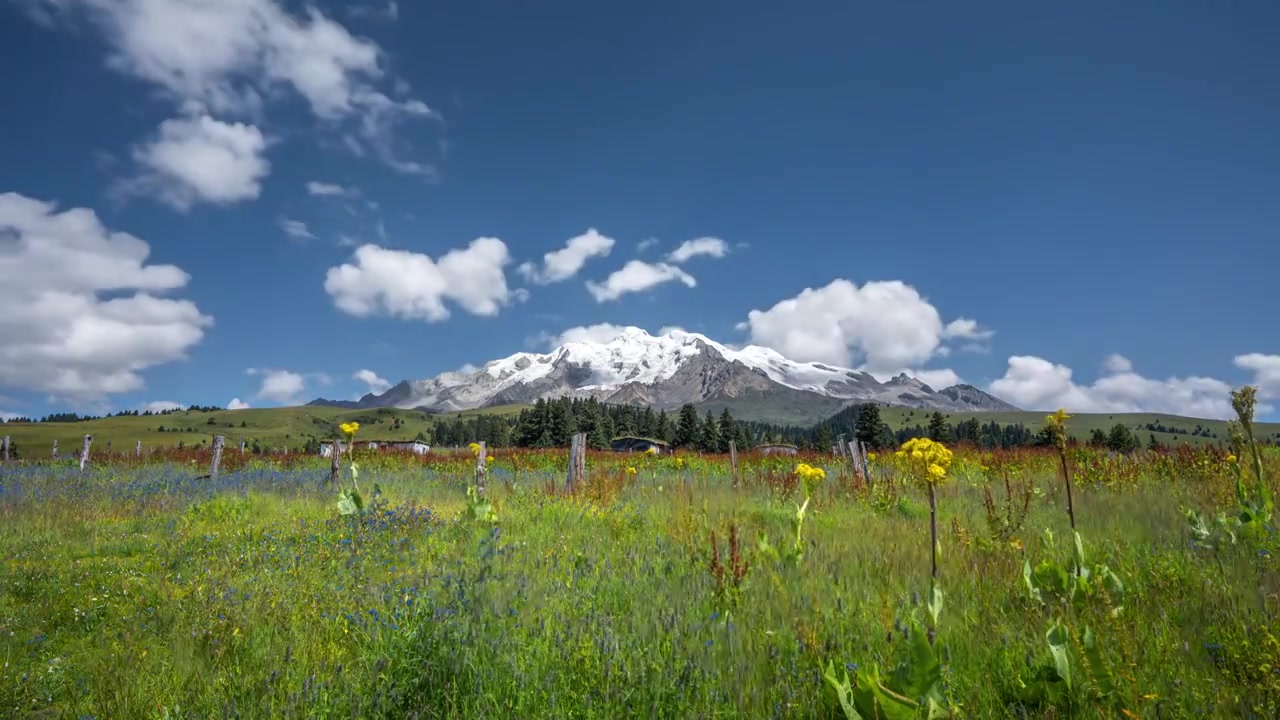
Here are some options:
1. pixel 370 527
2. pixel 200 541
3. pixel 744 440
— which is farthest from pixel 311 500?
pixel 744 440

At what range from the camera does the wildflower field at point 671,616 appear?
2.96m

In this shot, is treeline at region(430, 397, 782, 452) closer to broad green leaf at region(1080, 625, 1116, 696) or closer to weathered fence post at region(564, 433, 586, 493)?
weathered fence post at region(564, 433, 586, 493)

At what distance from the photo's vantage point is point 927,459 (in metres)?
3.78

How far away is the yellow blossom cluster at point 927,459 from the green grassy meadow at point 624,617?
0.87 metres

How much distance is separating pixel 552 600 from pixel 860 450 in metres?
13.3

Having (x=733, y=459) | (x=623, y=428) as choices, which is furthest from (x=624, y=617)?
(x=623, y=428)

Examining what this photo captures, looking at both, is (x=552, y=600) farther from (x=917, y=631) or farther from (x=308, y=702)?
(x=917, y=631)

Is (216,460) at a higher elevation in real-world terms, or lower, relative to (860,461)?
lower

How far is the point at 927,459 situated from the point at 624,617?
2.29 m

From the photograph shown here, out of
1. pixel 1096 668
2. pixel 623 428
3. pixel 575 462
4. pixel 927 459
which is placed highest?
pixel 623 428

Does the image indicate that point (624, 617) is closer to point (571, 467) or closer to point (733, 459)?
point (571, 467)

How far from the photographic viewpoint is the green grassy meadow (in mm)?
3012

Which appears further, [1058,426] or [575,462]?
[575,462]

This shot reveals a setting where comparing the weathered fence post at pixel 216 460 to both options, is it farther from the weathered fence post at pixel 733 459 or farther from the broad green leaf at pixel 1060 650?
the broad green leaf at pixel 1060 650
